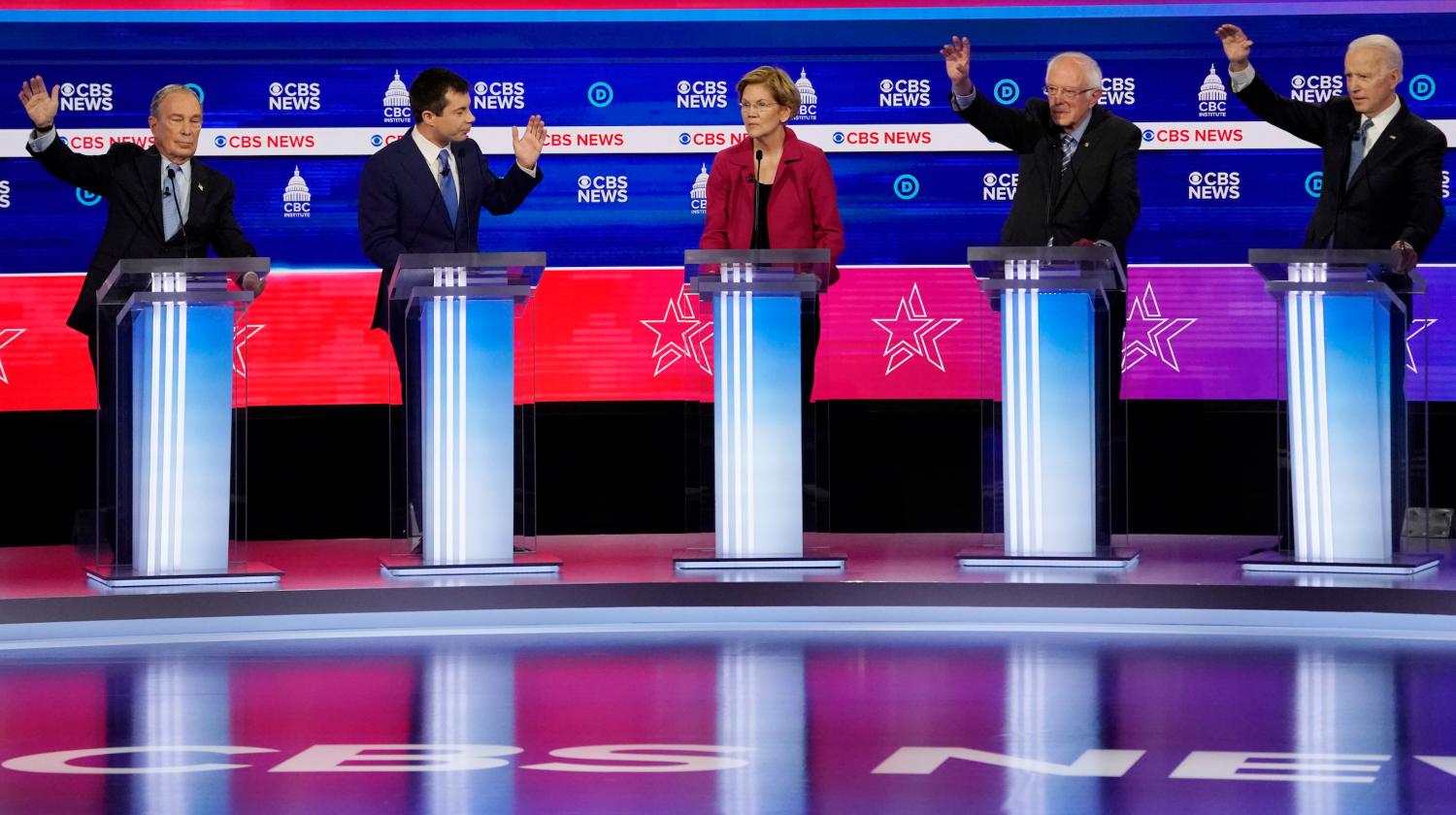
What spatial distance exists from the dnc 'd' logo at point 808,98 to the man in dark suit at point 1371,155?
1.92 m

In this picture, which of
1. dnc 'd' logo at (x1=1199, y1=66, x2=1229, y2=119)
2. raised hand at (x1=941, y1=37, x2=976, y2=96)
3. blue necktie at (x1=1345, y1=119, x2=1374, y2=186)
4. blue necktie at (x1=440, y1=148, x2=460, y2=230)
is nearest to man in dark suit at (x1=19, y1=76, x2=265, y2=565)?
blue necktie at (x1=440, y1=148, x2=460, y2=230)

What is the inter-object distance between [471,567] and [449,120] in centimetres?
146

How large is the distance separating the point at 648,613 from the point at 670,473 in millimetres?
2292

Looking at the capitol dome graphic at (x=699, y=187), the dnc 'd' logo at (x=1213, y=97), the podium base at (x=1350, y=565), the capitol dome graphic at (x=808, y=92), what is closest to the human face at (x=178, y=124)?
the capitol dome graphic at (x=699, y=187)

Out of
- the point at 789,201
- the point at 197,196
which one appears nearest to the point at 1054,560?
the point at 789,201

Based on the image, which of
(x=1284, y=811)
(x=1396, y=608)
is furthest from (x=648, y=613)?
(x=1284, y=811)

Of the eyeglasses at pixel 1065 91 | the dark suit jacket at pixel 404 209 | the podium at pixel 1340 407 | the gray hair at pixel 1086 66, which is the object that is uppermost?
the gray hair at pixel 1086 66

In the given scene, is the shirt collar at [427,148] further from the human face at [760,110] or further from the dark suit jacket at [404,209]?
the human face at [760,110]

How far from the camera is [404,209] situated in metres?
6.45

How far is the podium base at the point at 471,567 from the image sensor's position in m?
5.92

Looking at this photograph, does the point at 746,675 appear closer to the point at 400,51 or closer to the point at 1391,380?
the point at 1391,380

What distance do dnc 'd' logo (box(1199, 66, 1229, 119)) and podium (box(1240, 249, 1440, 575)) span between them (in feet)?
6.51

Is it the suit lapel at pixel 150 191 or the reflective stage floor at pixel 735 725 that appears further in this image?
the suit lapel at pixel 150 191

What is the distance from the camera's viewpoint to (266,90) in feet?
25.4
